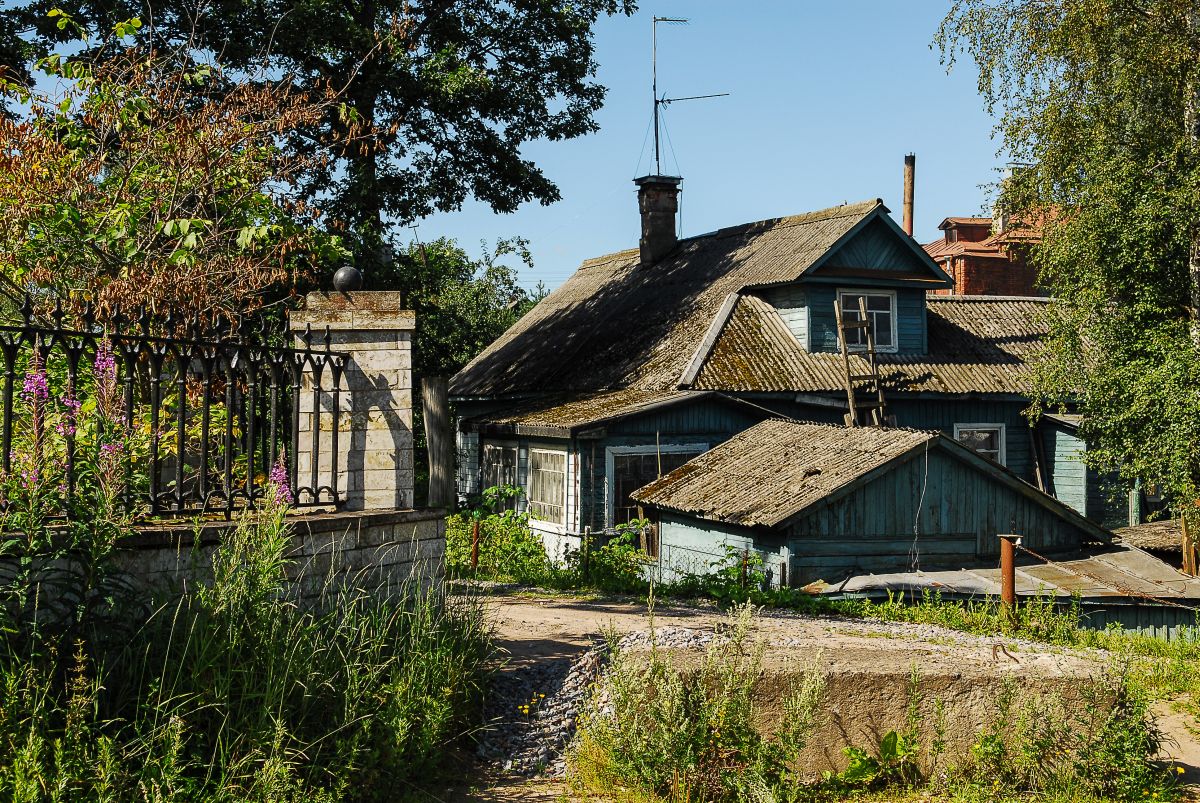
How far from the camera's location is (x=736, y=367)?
1880cm

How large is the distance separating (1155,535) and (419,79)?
15895 mm

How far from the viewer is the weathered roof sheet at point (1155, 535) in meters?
18.3

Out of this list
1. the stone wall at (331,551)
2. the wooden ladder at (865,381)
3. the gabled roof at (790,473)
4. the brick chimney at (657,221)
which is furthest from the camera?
the brick chimney at (657,221)

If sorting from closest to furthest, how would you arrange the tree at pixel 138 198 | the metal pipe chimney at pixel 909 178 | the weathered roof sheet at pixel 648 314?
the tree at pixel 138 198, the weathered roof sheet at pixel 648 314, the metal pipe chimney at pixel 909 178

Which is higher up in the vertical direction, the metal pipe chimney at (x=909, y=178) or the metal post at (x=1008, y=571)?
the metal pipe chimney at (x=909, y=178)

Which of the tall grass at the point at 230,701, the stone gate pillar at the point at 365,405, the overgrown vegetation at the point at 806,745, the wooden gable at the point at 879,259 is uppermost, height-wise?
the wooden gable at the point at 879,259

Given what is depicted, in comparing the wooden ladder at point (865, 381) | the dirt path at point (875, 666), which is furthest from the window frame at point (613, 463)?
the dirt path at point (875, 666)

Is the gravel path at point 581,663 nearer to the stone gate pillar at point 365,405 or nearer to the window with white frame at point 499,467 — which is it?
the stone gate pillar at point 365,405

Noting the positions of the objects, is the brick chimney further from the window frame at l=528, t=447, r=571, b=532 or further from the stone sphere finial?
the stone sphere finial

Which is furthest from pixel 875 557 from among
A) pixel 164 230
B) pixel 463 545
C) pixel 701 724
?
pixel 164 230

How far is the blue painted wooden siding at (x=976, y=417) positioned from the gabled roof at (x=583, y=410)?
3.72m

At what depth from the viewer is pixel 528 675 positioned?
23.0 ft

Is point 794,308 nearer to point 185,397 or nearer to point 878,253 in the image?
point 878,253

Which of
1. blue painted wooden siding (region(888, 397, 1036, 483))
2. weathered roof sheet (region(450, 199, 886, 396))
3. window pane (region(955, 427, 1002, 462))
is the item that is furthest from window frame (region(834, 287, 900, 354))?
window pane (region(955, 427, 1002, 462))
